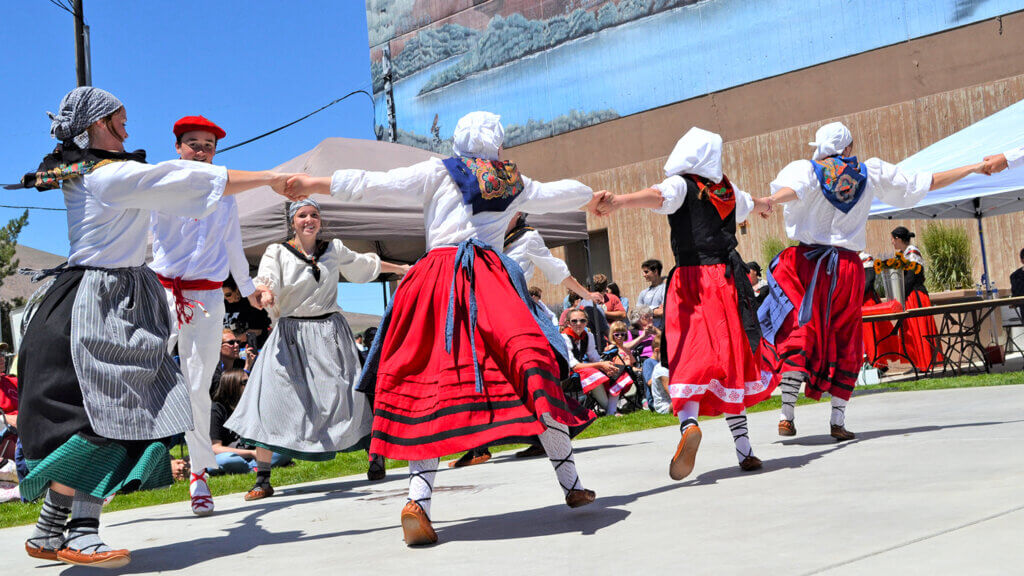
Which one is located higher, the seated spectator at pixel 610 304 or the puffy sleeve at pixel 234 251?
the puffy sleeve at pixel 234 251

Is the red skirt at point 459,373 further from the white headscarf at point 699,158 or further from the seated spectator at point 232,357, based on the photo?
the seated spectator at point 232,357

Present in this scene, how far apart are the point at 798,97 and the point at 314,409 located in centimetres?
1728

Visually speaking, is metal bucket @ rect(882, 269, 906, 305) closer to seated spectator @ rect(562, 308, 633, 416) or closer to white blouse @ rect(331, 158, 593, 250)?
seated spectator @ rect(562, 308, 633, 416)

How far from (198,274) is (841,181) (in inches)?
136

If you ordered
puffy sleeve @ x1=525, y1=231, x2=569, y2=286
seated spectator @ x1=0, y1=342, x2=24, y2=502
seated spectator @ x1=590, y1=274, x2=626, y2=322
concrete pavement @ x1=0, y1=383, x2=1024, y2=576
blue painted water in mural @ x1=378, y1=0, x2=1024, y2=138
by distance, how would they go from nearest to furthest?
concrete pavement @ x1=0, y1=383, x2=1024, y2=576
puffy sleeve @ x1=525, y1=231, x2=569, y2=286
seated spectator @ x1=0, y1=342, x2=24, y2=502
seated spectator @ x1=590, y1=274, x2=626, y2=322
blue painted water in mural @ x1=378, y1=0, x2=1024, y2=138

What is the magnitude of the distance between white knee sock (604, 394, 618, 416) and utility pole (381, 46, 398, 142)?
2180 cm

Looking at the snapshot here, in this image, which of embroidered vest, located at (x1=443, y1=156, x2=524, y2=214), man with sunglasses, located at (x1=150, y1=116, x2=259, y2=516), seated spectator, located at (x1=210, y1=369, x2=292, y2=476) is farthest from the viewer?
seated spectator, located at (x1=210, y1=369, x2=292, y2=476)

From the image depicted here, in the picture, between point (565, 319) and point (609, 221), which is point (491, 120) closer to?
point (565, 319)

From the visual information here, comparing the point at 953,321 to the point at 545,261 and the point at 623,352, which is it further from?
the point at 545,261

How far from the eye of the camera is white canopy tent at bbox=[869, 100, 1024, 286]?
10.3 metres

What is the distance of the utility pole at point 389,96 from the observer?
29820 millimetres

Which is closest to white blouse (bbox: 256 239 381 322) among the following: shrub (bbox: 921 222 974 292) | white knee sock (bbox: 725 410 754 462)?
white knee sock (bbox: 725 410 754 462)

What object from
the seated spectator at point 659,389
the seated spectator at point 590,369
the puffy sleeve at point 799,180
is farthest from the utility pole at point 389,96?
the puffy sleeve at point 799,180

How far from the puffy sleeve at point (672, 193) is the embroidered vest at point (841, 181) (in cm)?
118
